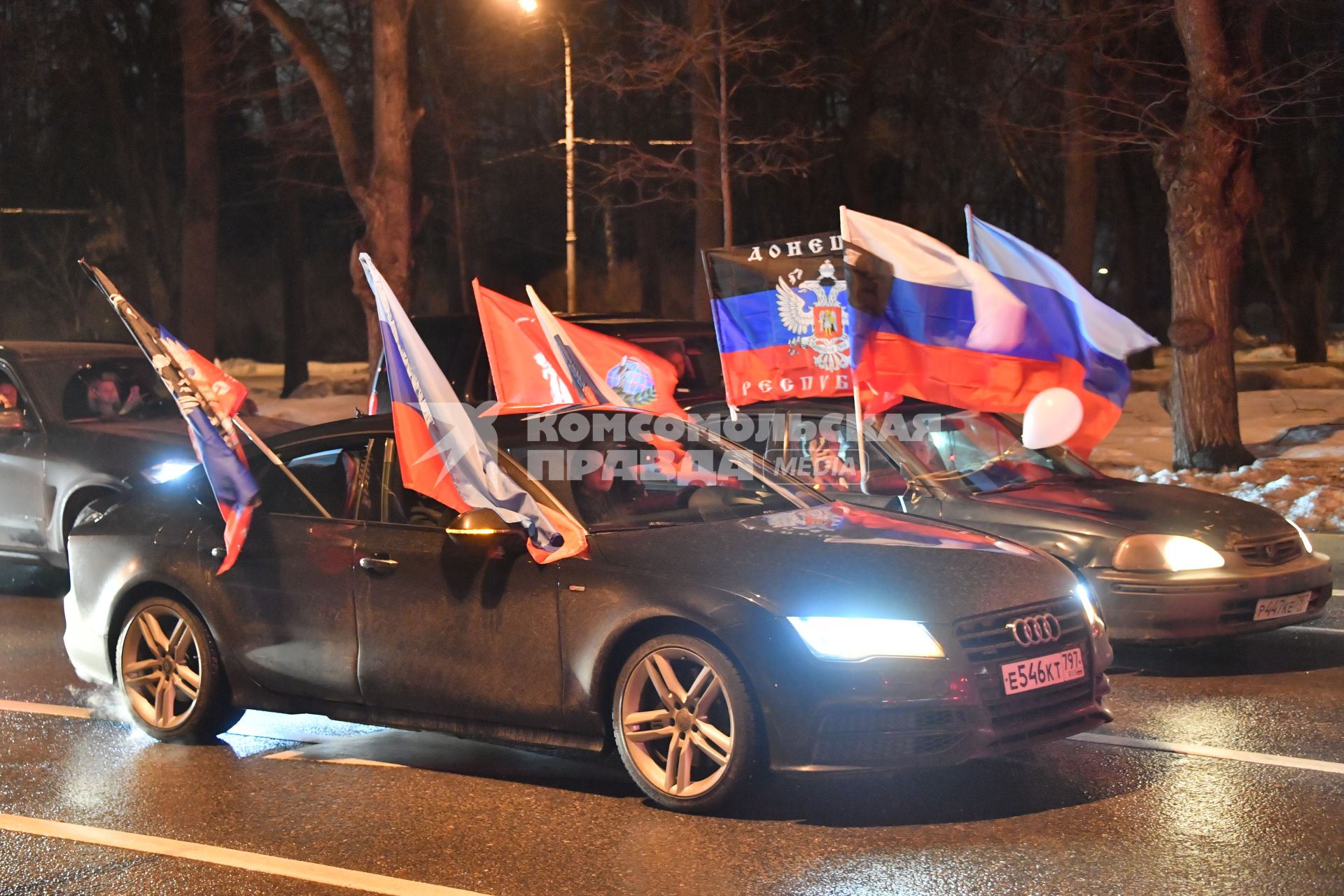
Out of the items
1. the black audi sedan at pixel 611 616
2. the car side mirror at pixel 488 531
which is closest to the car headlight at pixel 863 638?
the black audi sedan at pixel 611 616

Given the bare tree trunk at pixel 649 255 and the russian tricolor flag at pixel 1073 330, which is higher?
the bare tree trunk at pixel 649 255

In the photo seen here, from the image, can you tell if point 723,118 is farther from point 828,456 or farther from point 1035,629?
point 1035,629

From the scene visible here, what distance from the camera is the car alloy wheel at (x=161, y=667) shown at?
6660 mm

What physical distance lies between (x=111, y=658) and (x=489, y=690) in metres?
2.17

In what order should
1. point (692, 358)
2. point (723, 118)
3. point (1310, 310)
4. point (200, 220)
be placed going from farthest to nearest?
point (1310, 310), point (200, 220), point (723, 118), point (692, 358)

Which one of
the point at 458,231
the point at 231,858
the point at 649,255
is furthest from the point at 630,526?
the point at 649,255

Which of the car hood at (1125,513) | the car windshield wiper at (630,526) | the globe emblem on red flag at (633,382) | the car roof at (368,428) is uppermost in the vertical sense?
the globe emblem on red flag at (633,382)

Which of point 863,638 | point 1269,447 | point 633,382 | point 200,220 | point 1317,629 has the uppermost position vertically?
point 200,220

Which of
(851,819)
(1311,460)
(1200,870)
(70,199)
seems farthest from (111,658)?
(70,199)

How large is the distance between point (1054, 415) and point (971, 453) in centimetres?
49

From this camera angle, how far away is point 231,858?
4.99 metres

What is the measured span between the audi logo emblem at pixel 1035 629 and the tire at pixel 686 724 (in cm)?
95

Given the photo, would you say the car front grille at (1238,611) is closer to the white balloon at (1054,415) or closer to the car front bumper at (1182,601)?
the car front bumper at (1182,601)

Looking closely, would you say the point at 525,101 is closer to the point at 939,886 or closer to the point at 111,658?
the point at 111,658
